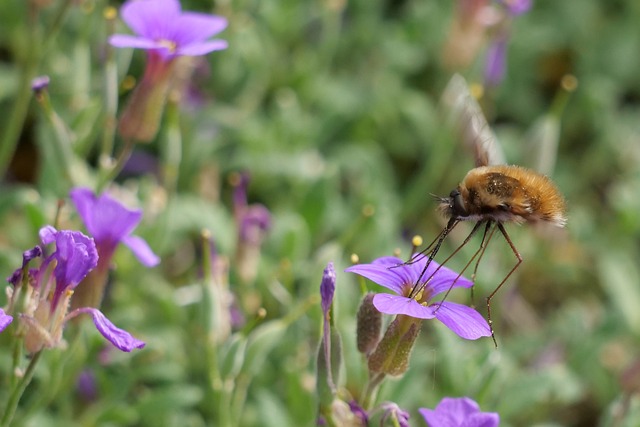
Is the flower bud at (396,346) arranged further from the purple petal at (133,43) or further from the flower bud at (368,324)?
the purple petal at (133,43)

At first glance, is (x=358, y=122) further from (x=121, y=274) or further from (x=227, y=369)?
(x=227, y=369)

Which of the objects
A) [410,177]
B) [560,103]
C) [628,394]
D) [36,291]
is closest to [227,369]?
[36,291]

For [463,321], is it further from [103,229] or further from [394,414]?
Answer: [103,229]

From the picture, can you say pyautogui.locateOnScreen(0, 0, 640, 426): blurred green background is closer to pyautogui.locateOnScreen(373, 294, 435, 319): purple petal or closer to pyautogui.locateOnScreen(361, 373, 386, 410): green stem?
pyautogui.locateOnScreen(361, 373, 386, 410): green stem

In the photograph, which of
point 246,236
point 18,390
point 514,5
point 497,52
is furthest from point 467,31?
point 18,390

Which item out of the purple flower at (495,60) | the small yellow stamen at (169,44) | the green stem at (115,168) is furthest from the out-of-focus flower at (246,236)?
the purple flower at (495,60)

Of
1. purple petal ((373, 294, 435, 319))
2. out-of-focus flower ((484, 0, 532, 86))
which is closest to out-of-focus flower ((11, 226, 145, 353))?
purple petal ((373, 294, 435, 319))
